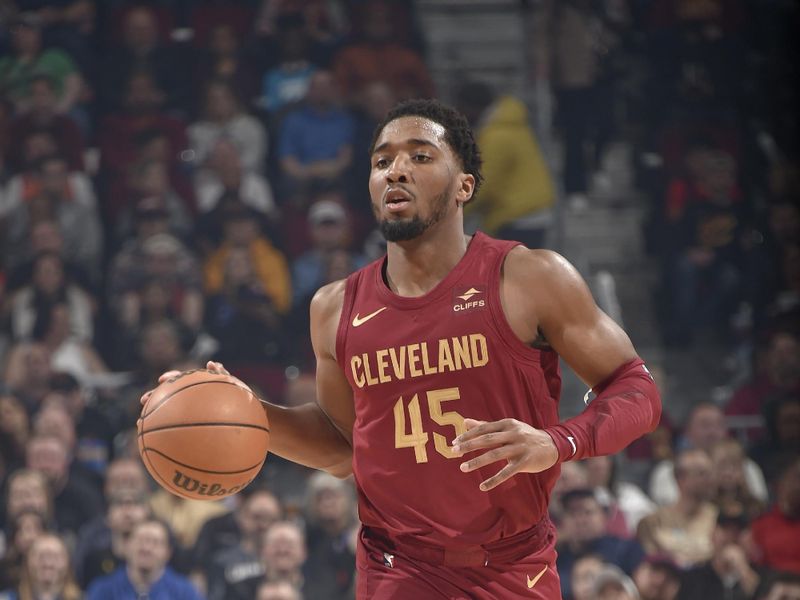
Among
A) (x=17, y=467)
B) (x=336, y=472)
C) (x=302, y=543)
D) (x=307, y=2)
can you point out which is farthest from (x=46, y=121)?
(x=336, y=472)

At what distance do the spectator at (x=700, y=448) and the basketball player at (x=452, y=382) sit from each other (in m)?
3.55

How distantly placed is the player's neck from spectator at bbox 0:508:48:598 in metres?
3.62

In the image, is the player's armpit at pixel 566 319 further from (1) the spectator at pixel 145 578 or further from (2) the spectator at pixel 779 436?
(2) the spectator at pixel 779 436

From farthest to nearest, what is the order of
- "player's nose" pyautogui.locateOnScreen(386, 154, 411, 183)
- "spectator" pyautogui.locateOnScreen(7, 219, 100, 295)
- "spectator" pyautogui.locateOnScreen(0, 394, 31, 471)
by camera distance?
"spectator" pyautogui.locateOnScreen(7, 219, 100, 295) < "spectator" pyautogui.locateOnScreen(0, 394, 31, 471) < "player's nose" pyautogui.locateOnScreen(386, 154, 411, 183)

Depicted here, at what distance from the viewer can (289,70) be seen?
25.7 ft

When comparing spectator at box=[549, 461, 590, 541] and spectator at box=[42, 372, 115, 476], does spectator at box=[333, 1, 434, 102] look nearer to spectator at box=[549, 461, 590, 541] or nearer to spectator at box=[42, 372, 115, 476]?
spectator at box=[42, 372, 115, 476]

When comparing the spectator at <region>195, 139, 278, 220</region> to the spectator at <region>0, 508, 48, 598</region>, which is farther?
the spectator at <region>195, 139, 278, 220</region>

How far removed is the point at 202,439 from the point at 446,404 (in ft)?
1.96

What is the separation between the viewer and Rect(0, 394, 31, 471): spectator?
6223 millimetres

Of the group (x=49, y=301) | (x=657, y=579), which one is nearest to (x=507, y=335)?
(x=657, y=579)

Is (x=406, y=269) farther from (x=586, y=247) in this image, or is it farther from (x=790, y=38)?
(x=790, y=38)

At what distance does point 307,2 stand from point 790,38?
3.35 meters

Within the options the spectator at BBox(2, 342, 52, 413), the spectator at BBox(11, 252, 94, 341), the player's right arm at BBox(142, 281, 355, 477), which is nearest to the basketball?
the player's right arm at BBox(142, 281, 355, 477)

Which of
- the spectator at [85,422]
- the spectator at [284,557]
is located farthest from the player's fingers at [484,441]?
the spectator at [85,422]
